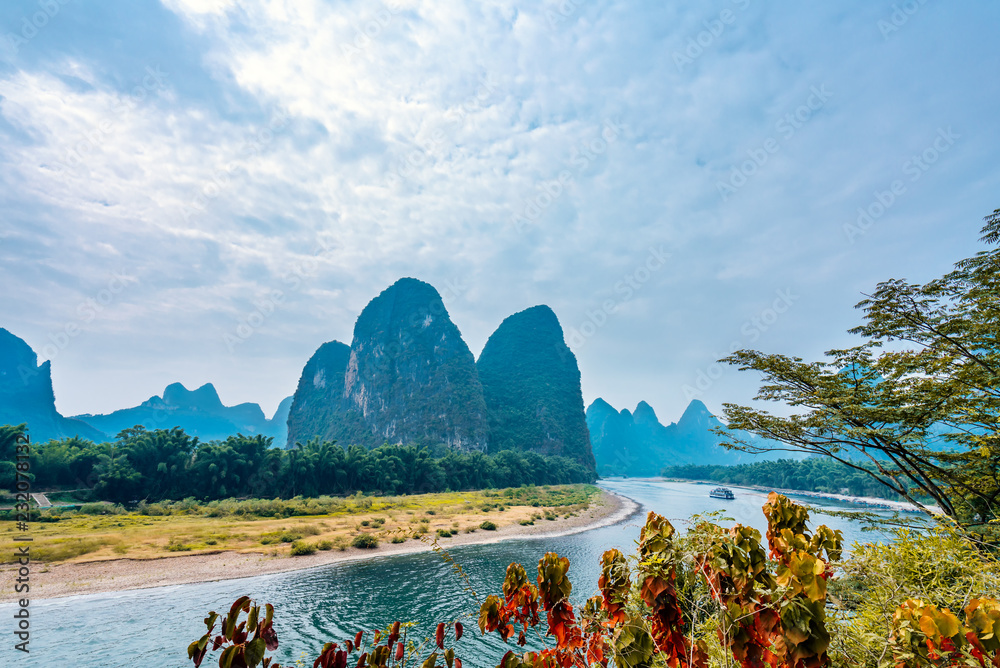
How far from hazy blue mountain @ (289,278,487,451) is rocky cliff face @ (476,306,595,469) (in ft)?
32.5

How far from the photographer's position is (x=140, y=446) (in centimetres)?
3209

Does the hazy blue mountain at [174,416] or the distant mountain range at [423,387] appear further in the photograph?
the hazy blue mountain at [174,416]

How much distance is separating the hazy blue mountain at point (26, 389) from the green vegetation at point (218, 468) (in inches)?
3194

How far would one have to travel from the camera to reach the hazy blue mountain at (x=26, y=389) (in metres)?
84.7

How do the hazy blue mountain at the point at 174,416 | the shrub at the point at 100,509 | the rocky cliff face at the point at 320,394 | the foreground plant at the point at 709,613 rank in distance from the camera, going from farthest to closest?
the hazy blue mountain at the point at 174,416
the rocky cliff face at the point at 320,394
the shrub at the point at 100,509
the foreground plant at the point at 709,613

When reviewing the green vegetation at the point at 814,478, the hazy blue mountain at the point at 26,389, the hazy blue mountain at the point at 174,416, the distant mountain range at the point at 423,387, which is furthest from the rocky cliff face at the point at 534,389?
the hazy blue mountain at the point at 174,416

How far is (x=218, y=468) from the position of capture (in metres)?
33.8

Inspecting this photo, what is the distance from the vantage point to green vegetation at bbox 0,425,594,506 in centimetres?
2966

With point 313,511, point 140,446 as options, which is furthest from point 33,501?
point 313,511

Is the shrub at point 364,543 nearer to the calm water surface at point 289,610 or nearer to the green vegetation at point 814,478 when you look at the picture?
the calm water surface at point 289,610

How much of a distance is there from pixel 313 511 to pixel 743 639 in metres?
35.9

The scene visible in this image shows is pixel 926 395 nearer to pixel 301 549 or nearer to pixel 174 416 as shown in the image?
pixel 301 549

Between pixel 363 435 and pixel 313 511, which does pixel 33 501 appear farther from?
pixel 363 435

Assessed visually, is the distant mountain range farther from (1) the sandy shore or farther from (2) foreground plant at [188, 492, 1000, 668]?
(2) foreground plant at [188, 492, 1000, 668]
